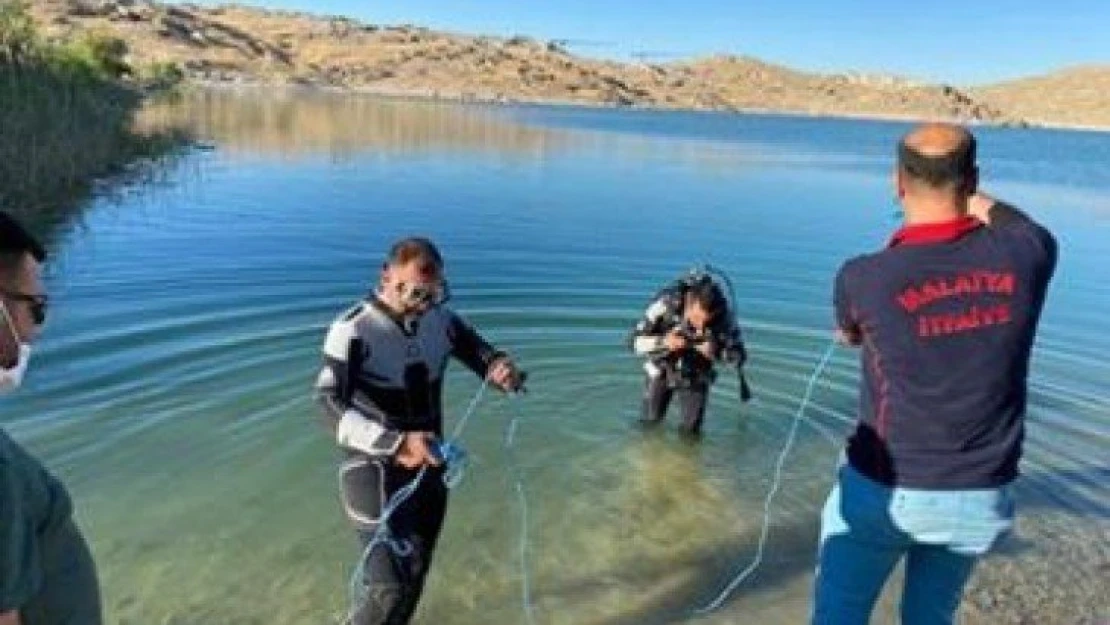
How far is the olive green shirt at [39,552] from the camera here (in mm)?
2504

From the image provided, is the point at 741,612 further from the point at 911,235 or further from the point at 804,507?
the point at 911,235

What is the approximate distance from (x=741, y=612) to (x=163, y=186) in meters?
20.5

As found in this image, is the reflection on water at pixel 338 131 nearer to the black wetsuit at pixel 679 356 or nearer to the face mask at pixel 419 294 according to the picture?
the black wetsuit at pixel 679 356

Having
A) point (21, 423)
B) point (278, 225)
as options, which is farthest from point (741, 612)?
point (278, 225)

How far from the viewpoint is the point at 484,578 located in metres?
7.07

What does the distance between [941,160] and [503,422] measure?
6.64 meters

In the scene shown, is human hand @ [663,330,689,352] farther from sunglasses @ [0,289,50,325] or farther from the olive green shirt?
sunglasses @ [0,289,50,325]

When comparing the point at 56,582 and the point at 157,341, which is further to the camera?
the point at 157,341

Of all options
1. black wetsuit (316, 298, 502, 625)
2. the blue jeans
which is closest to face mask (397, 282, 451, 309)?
black wetsuit (316, 298, 502, 625)

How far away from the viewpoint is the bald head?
3760mm

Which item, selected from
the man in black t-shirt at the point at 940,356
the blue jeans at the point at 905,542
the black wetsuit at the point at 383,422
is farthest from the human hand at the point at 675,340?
the man in black t-shirt at the point at 940,356

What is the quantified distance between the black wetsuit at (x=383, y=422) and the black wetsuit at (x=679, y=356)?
358 centimetres

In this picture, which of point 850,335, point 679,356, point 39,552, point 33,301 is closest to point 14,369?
point 33,301

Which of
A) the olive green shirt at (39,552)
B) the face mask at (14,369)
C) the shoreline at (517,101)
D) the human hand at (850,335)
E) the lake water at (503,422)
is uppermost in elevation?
the face mask at (14,369)
